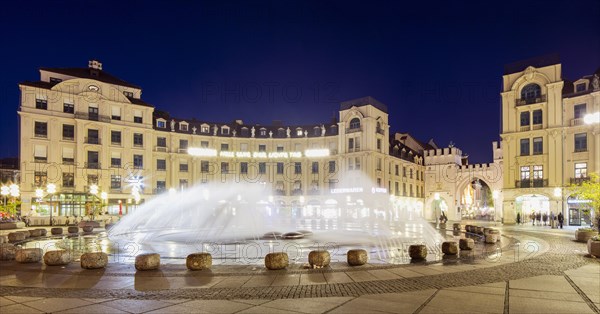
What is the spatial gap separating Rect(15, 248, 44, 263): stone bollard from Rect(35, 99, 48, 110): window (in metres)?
51.7

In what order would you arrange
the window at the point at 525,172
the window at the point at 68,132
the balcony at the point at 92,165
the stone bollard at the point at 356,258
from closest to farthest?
the stone bollard at the point at 356,258, the window at the point at 525,172, the window at the point at 68,132, the balcony at the point at 92,165

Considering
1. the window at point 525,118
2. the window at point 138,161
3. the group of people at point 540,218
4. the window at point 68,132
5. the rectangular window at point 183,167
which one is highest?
the window at point 525,118

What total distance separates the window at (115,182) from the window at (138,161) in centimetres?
325

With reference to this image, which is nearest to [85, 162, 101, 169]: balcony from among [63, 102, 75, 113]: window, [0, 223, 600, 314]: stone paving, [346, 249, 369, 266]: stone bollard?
[63, 102, 75, 113]: window

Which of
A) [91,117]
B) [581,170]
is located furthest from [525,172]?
[91,117]

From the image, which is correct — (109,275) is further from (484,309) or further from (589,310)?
(589,310)

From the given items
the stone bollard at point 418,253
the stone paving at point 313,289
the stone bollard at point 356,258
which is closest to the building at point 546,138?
the stone bollard at point 418,253

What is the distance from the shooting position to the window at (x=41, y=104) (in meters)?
58.9

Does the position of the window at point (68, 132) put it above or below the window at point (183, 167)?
above

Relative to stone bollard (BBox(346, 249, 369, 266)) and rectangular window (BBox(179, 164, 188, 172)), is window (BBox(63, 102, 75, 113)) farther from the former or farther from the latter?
stone bollard (BBox(346, 249, 369, 266))

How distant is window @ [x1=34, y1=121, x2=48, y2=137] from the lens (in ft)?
194

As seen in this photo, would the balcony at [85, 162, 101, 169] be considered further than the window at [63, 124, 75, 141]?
Yes

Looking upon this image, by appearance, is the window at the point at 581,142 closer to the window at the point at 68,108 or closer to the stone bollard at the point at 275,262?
the stone bollard at the point at 275,262

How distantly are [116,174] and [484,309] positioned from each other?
6496cm
